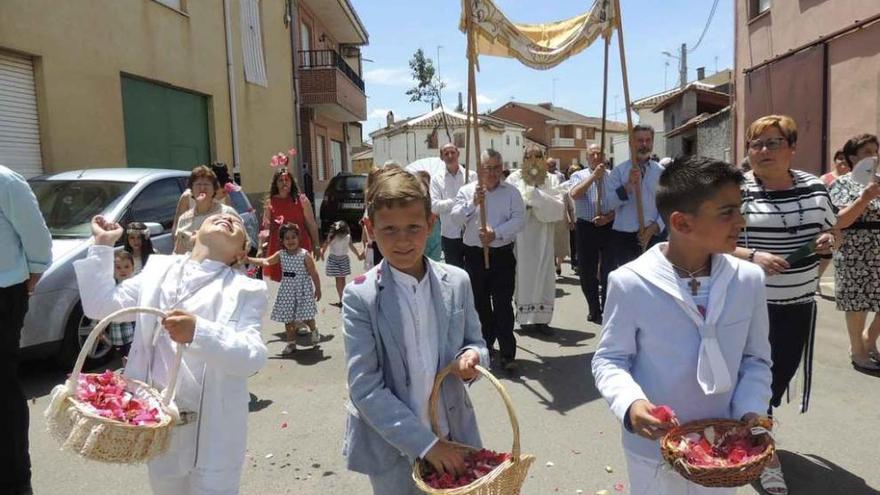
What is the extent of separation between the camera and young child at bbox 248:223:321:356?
6617 millimetres

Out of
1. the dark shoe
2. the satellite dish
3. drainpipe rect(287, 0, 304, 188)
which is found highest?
drainpipe rect(287, 0, 304, 188)

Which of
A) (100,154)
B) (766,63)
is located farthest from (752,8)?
(100,154)

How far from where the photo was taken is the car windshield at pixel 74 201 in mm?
6207

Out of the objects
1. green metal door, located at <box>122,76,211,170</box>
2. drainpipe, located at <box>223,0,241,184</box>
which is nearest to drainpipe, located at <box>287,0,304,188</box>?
drainpipe, located at <box>223,0,241,184</box>

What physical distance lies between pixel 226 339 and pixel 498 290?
372cm

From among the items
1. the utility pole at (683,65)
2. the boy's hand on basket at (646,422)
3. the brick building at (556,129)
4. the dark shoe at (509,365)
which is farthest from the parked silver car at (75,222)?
the brick building at (556,129)

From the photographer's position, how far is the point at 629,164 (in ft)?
20.5

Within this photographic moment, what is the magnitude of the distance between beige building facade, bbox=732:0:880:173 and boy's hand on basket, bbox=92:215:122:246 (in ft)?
39.5

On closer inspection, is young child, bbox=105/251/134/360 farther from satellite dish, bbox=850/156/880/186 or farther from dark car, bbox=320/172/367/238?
dark car, bbox=320/172/367/238

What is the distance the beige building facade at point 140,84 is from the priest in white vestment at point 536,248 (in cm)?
704

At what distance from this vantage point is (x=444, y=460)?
2.03 meters

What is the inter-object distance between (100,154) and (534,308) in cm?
777

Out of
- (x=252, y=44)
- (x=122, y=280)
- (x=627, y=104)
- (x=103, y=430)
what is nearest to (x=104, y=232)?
(x=103, y=430)

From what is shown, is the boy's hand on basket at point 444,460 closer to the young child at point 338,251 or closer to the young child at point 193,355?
the young child at point 193,355
